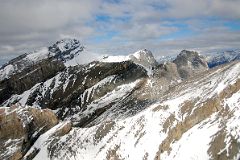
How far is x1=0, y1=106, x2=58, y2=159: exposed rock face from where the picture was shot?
128 m

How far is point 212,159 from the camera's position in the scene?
71.6 meters

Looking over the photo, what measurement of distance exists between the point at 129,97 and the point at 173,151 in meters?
106

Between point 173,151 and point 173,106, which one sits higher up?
point 173,106

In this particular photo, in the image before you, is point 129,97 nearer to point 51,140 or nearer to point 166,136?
point 51,140

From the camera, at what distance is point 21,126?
5399 inches

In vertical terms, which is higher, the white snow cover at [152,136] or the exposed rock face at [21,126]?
the white snow cover at [152,136]

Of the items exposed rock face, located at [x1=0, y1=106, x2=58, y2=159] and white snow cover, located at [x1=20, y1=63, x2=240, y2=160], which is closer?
white snow cover, located at [x1=20, y1=63, x2=240, y2=160]

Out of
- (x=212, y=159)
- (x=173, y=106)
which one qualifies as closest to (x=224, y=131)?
(x=212, y=159)

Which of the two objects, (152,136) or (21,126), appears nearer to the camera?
(152,136)

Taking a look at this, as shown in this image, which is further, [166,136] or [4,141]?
[4,141]

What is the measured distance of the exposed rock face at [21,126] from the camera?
420 feet

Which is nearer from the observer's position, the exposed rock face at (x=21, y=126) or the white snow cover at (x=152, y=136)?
the white snow cover at (x=152, y=136)

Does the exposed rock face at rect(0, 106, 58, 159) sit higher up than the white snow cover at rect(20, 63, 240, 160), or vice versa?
the white snow cover at rect(20, 63, 240, 160)

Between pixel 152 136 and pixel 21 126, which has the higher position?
pixel 152 136
